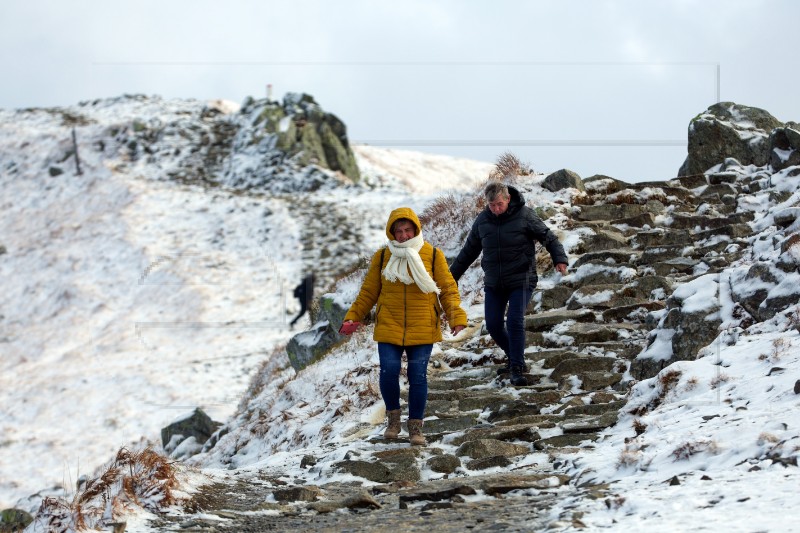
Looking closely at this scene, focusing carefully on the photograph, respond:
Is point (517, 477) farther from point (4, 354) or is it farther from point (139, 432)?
point (4, 354)

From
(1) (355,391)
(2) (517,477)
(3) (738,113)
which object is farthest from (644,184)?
(2) (517,477)

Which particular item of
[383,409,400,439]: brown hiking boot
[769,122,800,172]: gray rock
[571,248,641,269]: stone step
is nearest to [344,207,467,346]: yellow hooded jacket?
[383,409,400,439]: brown hiking boot

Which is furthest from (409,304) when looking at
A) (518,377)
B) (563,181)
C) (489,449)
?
(563,181)

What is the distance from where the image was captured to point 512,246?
29.6 ft

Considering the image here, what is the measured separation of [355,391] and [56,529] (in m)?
5.51

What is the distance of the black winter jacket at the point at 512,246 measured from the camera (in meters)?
9.01

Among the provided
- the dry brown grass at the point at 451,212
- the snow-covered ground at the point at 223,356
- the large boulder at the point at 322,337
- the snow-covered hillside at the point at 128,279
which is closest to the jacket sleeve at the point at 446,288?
the snow-covered ground at the point at 223,356

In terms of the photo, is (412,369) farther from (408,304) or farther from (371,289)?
(371,289)

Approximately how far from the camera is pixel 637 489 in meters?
4.93

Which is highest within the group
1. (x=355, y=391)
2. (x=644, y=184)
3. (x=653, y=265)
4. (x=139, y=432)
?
(x=644, y=184)

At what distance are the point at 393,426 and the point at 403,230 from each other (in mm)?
1857

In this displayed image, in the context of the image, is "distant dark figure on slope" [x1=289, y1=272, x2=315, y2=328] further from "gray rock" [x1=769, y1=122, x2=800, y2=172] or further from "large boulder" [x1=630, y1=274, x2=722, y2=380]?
"large boulder" [x1=630, y1=274, x2=722, y2=380]

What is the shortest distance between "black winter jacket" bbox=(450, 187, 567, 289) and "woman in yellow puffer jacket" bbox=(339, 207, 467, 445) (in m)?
1.42

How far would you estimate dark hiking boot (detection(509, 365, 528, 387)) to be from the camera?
9070mm
